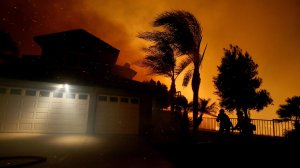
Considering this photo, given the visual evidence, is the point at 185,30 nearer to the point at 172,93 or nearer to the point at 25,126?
the point at 172,93

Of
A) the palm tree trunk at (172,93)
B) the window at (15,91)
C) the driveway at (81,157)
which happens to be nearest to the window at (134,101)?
the palm tree trunk at (172,93)

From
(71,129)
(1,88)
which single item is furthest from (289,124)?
(1,88)

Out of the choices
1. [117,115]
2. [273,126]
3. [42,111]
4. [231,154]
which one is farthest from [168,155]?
[273,126]

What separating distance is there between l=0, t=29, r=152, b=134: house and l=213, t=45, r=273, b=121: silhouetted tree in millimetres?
10029

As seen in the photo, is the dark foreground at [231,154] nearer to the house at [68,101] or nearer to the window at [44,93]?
the house at [68,101]

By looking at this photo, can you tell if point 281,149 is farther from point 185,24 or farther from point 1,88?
point 1,88

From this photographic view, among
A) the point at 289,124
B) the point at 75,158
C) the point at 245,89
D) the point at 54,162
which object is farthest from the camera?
the point at 245,89

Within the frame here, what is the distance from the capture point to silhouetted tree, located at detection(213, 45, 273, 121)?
61.7 ft

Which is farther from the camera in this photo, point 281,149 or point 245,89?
point 245,89

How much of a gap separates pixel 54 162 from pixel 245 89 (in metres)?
17.6

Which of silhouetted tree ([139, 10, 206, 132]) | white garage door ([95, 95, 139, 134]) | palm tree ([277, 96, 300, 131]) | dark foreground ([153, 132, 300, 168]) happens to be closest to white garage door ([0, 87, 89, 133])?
white garage door ([95, 95, 139, 134])

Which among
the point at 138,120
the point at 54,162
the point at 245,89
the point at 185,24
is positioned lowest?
the point at 54,162

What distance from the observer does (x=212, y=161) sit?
5.98 m

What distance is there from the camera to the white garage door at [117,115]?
11.5m
